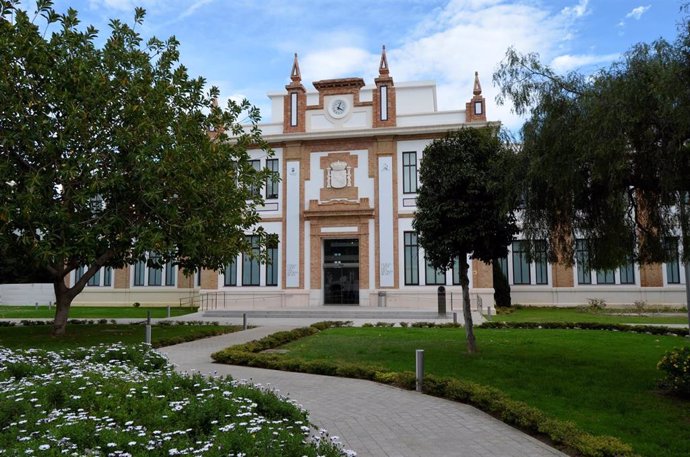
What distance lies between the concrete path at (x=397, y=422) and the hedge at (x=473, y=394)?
0.58 feet

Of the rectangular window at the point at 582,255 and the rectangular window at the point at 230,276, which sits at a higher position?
the rectangular window at the point at 582,255

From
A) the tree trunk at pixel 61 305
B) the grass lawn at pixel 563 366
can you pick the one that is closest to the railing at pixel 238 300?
the grass lawn at pixel 563 366

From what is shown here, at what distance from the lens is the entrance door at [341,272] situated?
3384 cm

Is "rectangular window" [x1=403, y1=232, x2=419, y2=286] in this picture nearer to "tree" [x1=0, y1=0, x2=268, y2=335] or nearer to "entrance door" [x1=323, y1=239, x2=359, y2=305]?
"entrance door" [x1=323, y1=239, x2=359, y2=305]

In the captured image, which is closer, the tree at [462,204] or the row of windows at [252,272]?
the tree at [462,204]

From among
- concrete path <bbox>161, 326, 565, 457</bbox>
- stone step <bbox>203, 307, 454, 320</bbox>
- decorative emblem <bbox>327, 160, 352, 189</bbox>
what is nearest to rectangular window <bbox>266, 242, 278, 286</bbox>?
stone step <bbox>203, 307, 454, 320</bbox>

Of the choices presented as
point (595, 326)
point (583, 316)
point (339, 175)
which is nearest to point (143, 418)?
point (595, 326)

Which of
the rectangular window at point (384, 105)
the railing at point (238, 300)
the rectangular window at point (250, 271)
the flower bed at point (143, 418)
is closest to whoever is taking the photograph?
the flower bed at point (143, 418)

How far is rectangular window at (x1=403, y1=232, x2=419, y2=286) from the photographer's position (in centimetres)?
3247

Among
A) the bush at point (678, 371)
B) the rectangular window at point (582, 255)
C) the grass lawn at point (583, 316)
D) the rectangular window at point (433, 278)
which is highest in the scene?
the rectangular window at point (582, 255)

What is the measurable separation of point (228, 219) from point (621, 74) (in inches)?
456

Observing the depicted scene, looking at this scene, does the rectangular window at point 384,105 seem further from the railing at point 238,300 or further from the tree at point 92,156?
the tree at point 92,156

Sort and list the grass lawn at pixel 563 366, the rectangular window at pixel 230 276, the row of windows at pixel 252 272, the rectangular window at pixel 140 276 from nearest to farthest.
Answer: the grass lawn at pixel 563 366, the row of windows at pixel 252 272, the rectangular window at pixel 230 276, the rectangular window at pixel 140 276

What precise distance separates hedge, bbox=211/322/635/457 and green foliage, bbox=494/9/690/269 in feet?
10.4
